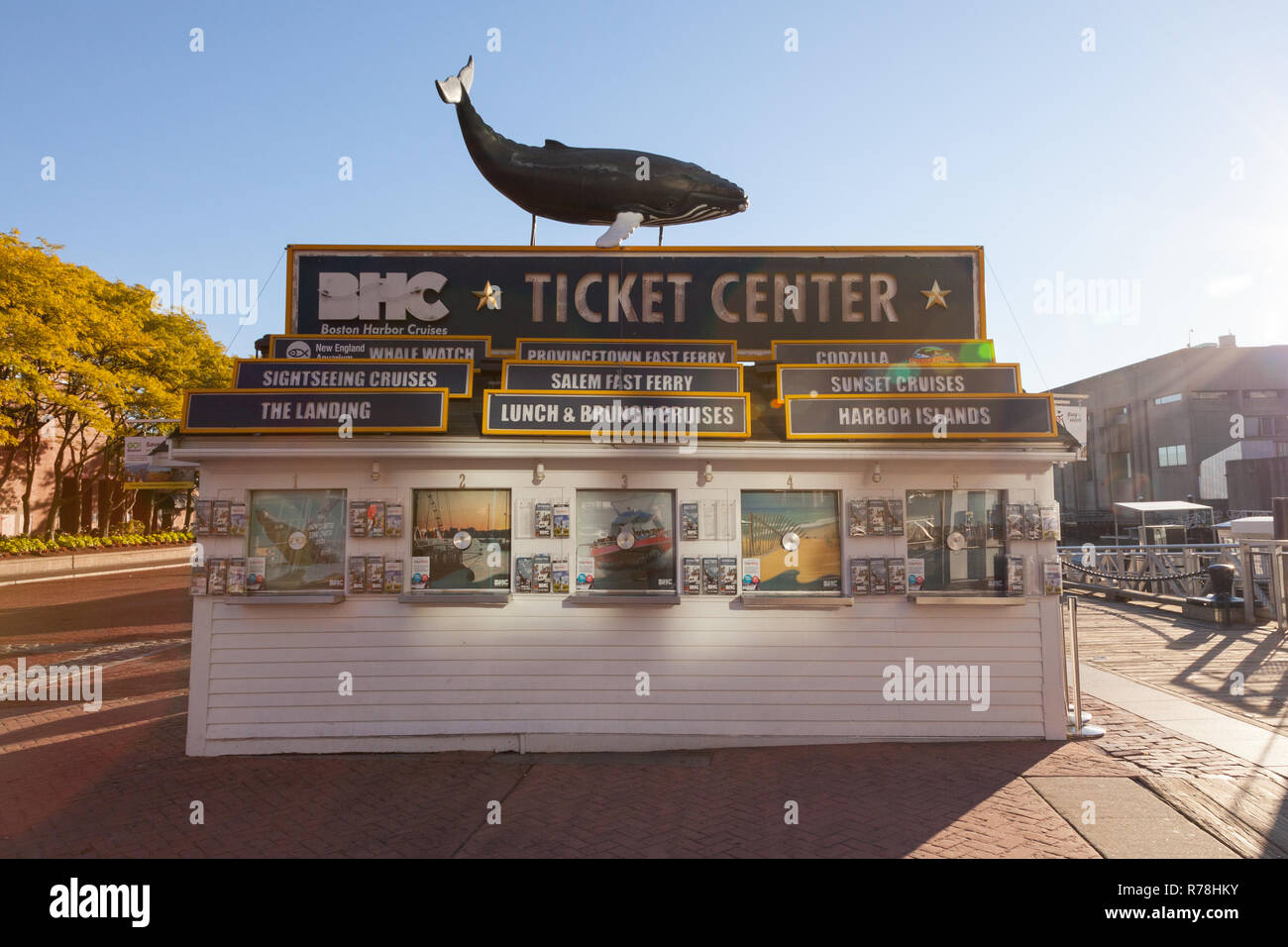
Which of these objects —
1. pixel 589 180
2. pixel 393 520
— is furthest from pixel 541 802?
pixel 589 180

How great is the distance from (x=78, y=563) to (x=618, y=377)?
30.8 m

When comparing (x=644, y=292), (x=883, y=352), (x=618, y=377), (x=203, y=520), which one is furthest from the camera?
(x=644, y=292)

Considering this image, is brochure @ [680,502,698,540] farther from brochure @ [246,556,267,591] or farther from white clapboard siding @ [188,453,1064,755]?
brochure @ [246,556,267,591]

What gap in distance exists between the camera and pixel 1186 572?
19.5 metres

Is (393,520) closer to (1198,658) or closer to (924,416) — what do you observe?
(924,416)

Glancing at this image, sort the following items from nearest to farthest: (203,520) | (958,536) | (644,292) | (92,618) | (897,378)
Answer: (203,520) → (958,536) → (897,378) → (644,292) → (92,618)

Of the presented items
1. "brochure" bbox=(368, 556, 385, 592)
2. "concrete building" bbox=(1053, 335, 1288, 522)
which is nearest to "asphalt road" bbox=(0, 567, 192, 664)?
"brochure" bbox=(368, 556, 385, 592)

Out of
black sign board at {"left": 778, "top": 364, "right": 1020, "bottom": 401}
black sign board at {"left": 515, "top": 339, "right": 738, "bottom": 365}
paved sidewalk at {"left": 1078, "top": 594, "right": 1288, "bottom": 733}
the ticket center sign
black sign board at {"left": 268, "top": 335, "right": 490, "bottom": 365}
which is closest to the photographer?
black sign board at {"left": 778, "top": 364, "right": 1020, "bottom": 401}

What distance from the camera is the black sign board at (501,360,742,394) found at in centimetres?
841

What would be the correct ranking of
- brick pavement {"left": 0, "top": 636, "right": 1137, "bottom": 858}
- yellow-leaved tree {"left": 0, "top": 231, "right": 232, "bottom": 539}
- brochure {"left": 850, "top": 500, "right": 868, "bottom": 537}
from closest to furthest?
brick pavement {"left": 0, "top": 636, "right": 1137, "bottom": 858}
brochure {"left": 850, "top": 500, "right": 868, "bottom": 537}
yellow-leaved tree {"left": 0, "top": 231, "right": 232, "bottom": 539}

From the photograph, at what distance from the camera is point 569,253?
34.5 ft

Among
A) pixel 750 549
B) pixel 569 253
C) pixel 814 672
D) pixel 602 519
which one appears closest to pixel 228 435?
pixel 602 519

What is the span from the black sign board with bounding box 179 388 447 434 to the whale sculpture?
410cm

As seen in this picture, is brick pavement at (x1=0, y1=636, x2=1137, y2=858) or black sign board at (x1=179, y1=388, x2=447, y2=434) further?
black sign board at (x1=179, y1=388, x2=447, y2=434)
